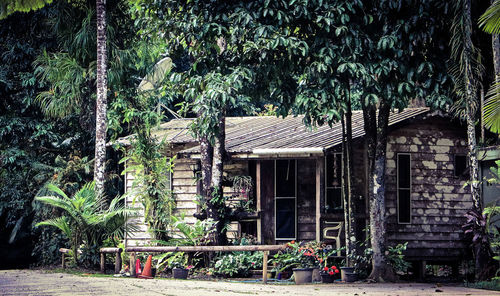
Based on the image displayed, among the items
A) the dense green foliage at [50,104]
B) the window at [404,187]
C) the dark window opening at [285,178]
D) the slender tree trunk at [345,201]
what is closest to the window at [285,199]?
the dark window opening at [285,178]

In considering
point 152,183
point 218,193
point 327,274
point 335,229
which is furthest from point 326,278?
point 152,183

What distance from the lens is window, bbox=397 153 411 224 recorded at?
54.9ft

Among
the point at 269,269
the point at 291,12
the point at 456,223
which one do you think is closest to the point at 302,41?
the point at 291,12

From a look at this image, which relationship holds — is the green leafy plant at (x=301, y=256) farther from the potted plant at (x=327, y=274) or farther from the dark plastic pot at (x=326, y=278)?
the dark plastic pot at (x=326, y=278)

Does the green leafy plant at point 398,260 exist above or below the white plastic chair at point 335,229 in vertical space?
below

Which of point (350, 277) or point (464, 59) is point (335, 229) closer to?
point (350, 277)

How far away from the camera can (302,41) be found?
12.5 metres

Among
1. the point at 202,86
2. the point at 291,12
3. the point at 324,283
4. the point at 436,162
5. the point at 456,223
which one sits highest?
the point at 291,12

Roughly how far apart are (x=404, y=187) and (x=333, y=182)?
69.0 inches

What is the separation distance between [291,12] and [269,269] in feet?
20.6

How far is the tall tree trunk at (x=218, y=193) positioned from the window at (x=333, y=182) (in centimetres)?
277

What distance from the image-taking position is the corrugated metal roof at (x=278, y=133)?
16.5 metres

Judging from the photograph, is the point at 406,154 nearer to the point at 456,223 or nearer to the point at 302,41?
the point at 456,223

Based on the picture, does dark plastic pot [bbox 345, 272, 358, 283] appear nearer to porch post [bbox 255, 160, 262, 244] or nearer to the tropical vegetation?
the tropical vegetation
